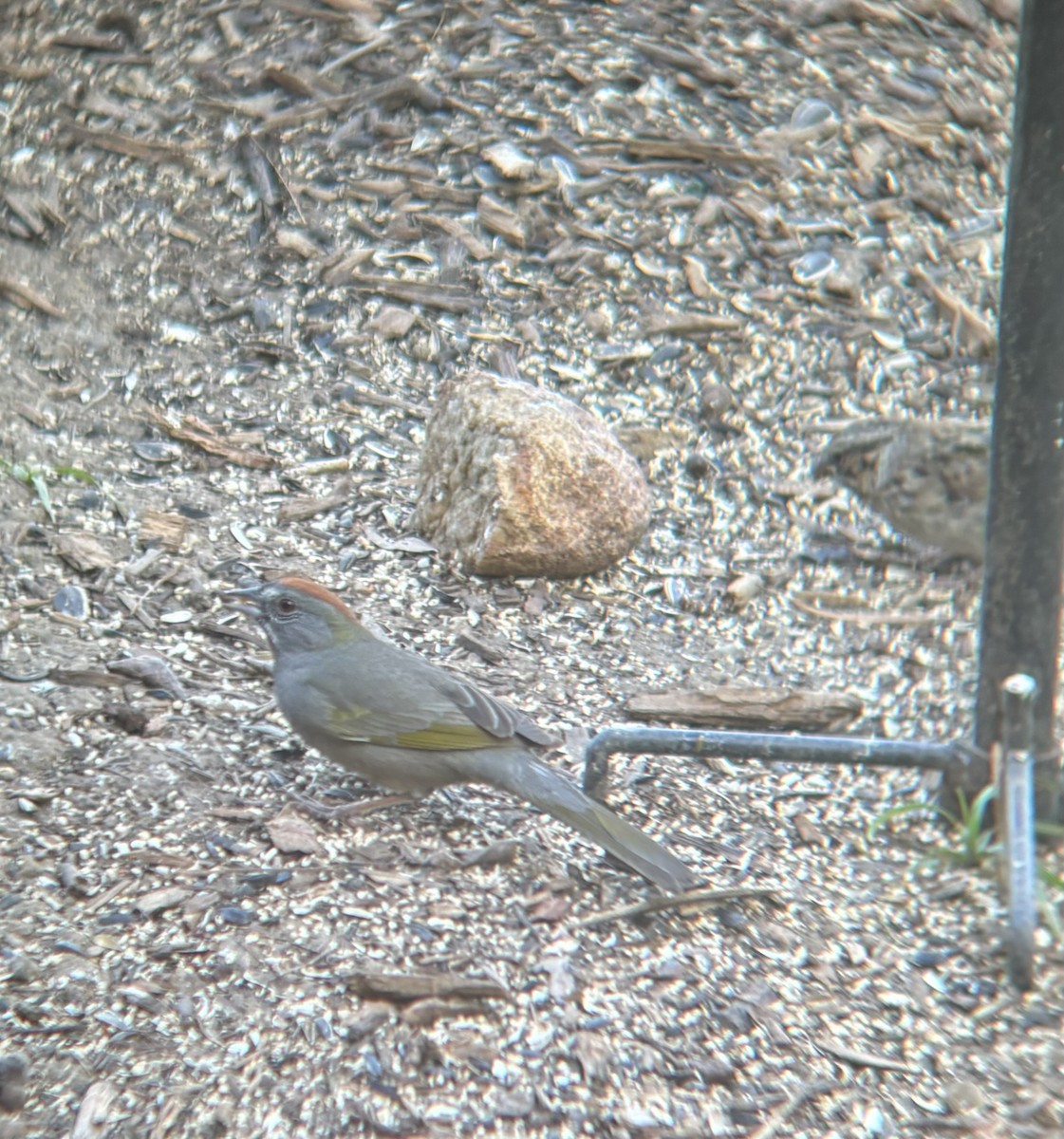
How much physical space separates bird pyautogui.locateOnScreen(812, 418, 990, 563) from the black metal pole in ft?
3.44

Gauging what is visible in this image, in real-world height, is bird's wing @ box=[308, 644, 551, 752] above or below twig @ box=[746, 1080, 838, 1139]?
above

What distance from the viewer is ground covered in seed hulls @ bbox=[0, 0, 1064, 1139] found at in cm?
283

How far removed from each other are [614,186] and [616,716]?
266 centimetres

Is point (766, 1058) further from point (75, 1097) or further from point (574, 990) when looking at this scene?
point (75, 1097)

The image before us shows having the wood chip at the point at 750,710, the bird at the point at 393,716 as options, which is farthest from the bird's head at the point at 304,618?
the wood chip at the point at 750,710

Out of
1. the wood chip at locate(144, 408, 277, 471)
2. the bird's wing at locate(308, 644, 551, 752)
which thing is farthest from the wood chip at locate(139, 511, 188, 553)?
the bird's wing at locate(308, 644, 551, 752)

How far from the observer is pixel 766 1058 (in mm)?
2850

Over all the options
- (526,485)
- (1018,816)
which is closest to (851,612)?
(526,485)

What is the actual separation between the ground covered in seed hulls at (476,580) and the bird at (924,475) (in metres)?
0.18

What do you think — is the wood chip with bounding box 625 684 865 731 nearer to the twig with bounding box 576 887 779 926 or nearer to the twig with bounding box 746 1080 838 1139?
the twig with bounding box 576 887 779 926

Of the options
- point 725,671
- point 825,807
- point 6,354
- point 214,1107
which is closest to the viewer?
point 214,1107

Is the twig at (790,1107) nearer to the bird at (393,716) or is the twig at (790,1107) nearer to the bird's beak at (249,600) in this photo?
the bird at (393,716)

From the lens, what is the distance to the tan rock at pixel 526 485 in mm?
4359

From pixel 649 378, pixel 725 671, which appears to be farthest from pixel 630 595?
pixel 649 378
